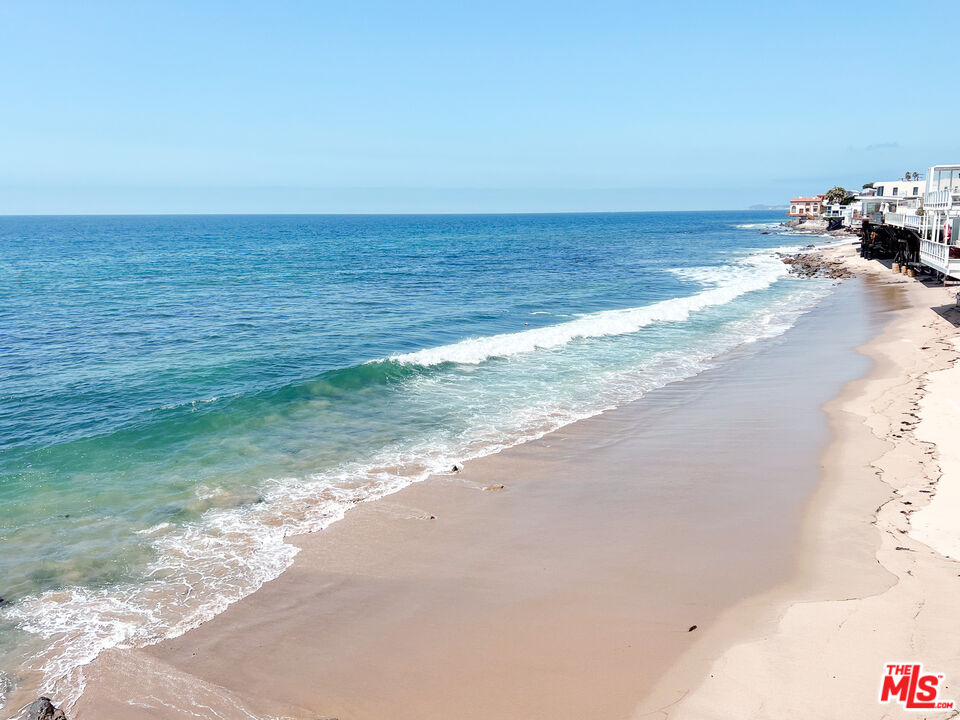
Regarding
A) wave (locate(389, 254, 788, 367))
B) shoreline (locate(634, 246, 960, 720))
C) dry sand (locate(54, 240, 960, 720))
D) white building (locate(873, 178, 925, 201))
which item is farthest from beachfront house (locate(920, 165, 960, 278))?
white building (locate(873, 178, 925, 201))

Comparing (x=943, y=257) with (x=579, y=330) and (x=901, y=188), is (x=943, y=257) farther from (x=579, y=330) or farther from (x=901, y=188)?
(x=901, y=188)

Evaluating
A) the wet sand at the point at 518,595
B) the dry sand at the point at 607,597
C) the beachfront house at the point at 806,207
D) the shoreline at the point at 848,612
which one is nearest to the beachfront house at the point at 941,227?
the dry sand at the point at 607,597

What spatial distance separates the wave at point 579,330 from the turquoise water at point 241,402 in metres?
0.17

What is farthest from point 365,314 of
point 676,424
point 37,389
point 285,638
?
point 285,638

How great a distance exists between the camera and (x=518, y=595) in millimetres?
9398

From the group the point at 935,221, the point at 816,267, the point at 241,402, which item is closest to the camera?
the point at 241,402

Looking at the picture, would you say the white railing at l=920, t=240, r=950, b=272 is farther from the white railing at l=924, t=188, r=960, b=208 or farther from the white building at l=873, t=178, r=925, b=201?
the white building at l=873, t=178, r=925, b=201

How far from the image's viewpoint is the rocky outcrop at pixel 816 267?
49831 mm

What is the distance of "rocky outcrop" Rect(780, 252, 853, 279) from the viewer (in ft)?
163

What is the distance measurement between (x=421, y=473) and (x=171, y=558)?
5.06 meters

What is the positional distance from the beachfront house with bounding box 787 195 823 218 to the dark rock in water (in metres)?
143

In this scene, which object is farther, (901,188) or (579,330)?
(901,188)

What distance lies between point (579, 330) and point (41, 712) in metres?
24.6

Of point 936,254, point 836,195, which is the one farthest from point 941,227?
point 836,195
